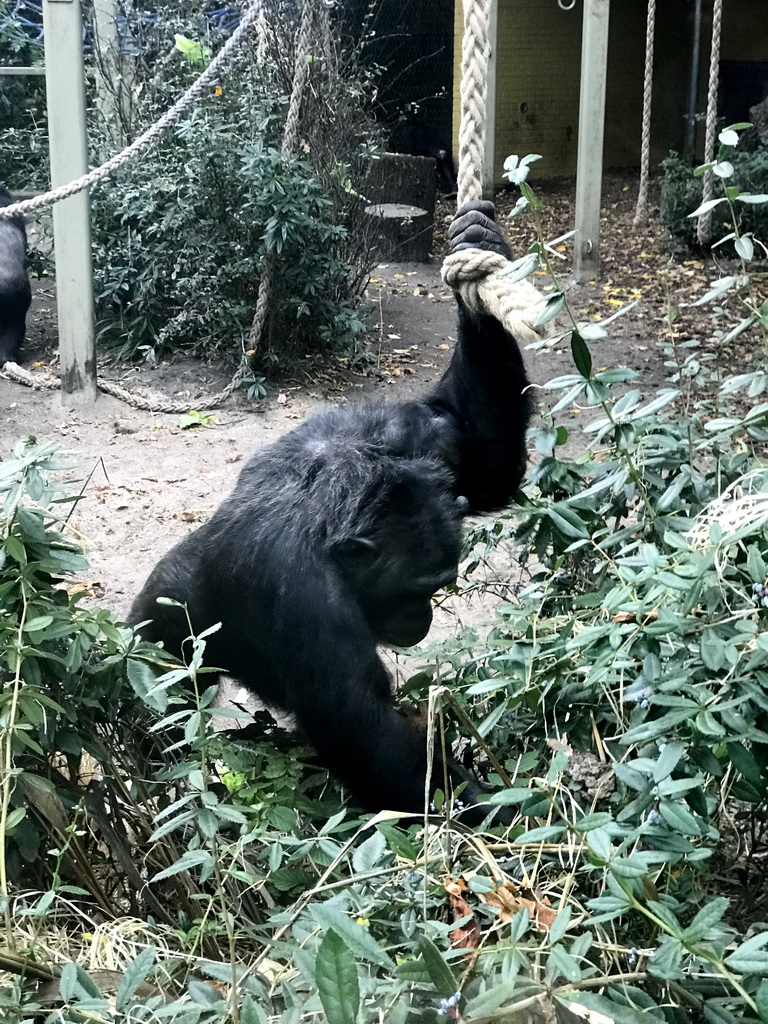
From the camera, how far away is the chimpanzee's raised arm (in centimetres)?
300

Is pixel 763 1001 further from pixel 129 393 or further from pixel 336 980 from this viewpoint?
pixel 129 393

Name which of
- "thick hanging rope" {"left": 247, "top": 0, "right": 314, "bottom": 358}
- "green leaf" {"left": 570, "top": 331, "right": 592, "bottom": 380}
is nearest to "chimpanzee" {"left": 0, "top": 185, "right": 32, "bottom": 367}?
"thick hanging rope" {"left": 247, "top": 0, "right": 314, "bottom": 358}

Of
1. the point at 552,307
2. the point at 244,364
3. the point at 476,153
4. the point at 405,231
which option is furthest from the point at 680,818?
the point at 405,231

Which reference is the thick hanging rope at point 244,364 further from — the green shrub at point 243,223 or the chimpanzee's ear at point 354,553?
the chimpanzee's ear at point 354,553

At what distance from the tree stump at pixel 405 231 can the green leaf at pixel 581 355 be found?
7.77 m

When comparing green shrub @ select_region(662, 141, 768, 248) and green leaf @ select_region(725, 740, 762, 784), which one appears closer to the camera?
green leaf @ select_region(725, 740, 762, 784)

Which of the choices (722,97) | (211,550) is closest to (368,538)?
(211,550)

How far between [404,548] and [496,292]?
630 millimetres

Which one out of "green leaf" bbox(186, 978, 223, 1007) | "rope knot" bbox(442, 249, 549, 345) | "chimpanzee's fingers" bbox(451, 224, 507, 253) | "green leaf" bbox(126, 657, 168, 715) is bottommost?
"green leaf" bbox(186, 978, 223, 1007)

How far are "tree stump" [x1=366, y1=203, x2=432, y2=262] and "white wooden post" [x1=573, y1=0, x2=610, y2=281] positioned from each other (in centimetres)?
183

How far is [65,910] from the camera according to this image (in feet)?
6.74

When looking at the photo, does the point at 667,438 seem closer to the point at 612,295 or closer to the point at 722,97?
the point at 612,295

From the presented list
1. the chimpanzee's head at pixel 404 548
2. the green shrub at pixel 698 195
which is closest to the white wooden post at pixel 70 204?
the chimpanzee's head at pixel 404 548

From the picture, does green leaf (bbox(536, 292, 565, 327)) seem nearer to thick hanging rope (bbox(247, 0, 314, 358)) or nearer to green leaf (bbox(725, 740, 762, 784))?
green leaf (bbox(725, 740, 762, 784))
